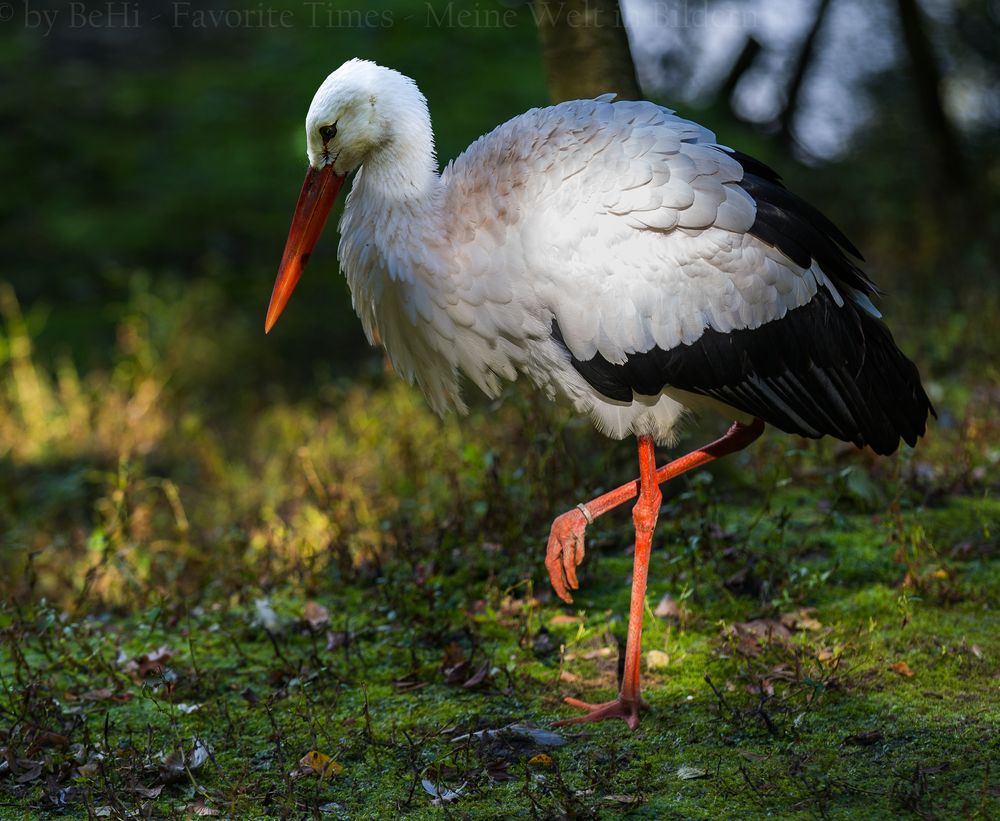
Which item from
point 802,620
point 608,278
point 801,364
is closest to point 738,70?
point 801,364

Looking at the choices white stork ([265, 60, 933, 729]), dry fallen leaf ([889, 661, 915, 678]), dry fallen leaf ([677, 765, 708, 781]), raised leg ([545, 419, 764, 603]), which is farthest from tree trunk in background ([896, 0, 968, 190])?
dry fallen leaf ([677, 765, 708, 781])

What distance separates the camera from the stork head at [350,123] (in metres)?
3.85

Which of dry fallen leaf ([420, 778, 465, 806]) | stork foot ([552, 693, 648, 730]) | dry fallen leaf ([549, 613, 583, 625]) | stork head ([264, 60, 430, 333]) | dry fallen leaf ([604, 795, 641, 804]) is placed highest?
stork head ([264, 60, 430, 333])

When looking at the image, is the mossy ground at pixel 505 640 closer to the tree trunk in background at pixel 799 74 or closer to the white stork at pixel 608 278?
the white stork at pixel 608 278

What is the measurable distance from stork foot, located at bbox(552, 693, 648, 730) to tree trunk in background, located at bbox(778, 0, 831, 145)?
29.0ft

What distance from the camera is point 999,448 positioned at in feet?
16.9

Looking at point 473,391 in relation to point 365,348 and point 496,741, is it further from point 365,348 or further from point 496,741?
point 496,741

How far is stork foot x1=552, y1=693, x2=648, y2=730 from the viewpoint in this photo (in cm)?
345

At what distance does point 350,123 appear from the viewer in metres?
3.87

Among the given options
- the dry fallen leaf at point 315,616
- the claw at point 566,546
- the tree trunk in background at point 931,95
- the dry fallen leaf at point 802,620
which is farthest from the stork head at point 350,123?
the tree trunk in background at point 931,95

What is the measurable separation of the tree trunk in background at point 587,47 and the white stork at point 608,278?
1120mm

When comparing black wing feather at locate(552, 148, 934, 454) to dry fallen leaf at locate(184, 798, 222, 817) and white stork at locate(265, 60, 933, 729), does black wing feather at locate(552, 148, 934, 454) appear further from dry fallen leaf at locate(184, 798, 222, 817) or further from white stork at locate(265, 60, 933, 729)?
dry fallen leaf at locate(184, 798, 222, 817)

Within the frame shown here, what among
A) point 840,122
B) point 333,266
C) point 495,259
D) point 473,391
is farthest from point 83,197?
point 495,259

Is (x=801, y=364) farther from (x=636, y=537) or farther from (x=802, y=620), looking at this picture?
(x=802, y=620)
